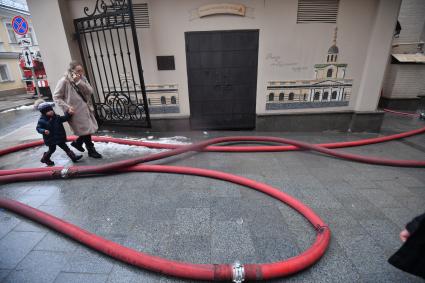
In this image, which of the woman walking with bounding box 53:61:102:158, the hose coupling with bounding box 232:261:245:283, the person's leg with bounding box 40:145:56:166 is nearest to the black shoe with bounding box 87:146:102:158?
the woman walking with bounding box 53:61:102:158

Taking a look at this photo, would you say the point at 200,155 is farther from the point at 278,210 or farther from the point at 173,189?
the point at 278,210

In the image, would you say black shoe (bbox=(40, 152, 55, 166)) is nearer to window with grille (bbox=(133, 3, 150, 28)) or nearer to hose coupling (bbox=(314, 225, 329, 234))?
window with grille (bbox=(133, 3, 150, 28))

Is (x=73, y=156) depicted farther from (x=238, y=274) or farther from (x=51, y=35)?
(x=238, y=274)

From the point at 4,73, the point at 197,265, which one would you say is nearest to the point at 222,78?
the point at 197,265

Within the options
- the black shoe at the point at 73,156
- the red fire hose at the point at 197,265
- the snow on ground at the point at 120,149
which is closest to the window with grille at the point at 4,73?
the snow on ground at the point at 120,149

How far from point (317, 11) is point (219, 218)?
4.58 meters

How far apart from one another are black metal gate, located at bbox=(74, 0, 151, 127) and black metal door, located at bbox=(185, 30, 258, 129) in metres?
1.18

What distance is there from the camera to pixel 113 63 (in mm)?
4820

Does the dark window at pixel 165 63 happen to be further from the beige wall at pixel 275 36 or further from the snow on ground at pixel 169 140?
the snow on ground at pixel 169 140

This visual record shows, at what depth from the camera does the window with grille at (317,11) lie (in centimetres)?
444

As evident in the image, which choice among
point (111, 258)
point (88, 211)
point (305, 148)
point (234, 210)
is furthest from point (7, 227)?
point (305, 148)

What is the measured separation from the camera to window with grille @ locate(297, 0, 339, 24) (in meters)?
4.44

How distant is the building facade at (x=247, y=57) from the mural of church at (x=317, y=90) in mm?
23

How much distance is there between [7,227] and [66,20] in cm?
401
